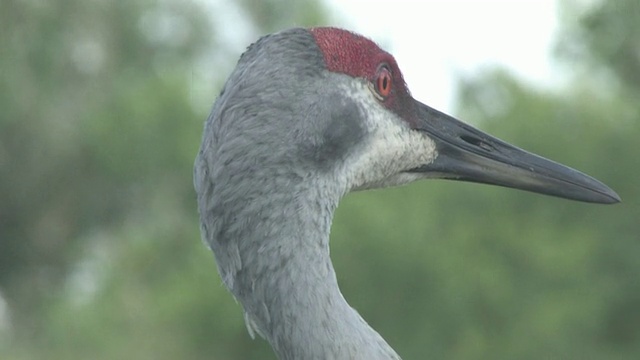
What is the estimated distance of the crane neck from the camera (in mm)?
3826

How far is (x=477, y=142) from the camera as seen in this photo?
4629mm

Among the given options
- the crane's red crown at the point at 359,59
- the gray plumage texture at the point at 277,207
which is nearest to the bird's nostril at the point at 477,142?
the crane's red crown at the point at 359,59

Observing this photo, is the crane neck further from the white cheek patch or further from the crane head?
the white cheek patch

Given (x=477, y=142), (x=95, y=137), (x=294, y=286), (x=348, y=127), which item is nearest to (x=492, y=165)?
(x=477, y=142)

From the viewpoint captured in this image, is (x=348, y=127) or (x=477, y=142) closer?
(x=348, y=127)

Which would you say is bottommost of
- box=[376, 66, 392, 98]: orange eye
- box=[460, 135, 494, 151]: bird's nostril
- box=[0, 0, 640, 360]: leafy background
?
box=[460, 135, 494, 151]: bird's nostril

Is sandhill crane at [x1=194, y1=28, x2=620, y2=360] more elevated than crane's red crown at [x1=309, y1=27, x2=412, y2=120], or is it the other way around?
crane's red crown at [x1=309, y1=27, x2=412, y2=120]

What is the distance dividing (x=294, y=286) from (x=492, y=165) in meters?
1.08

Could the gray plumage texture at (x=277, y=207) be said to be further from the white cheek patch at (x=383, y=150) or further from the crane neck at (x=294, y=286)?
the white cheek patch at (x=383, y=150)

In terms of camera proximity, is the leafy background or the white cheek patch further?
the leafy background

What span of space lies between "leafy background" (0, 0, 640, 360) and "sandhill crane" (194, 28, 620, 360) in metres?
19.8

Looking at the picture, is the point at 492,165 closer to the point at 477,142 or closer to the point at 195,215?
the point at 477,142

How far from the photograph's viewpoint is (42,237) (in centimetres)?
3662

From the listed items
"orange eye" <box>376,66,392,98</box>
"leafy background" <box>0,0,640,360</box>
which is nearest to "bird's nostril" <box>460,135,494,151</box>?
"orange eye" <box>376,66,392,98</box>
